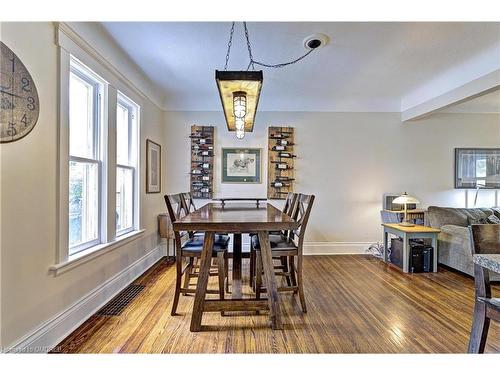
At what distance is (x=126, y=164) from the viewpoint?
3438 millimetres

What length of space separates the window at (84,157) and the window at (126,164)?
521mm

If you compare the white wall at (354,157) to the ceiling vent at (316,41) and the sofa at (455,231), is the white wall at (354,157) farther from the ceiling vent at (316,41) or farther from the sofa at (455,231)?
the ceiling vent at (316,41)

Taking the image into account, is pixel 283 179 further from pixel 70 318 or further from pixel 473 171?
pixel 70 318

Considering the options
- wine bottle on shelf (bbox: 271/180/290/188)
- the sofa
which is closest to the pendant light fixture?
wine bottle on shelf (bbox: 271/180/290/188)

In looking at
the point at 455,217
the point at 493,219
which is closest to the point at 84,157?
the point at 455,217

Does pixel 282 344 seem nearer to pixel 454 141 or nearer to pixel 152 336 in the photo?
pixel 152 336

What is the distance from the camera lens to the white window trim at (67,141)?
2.02 metres

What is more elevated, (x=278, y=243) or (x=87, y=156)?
(x=87, y=156)

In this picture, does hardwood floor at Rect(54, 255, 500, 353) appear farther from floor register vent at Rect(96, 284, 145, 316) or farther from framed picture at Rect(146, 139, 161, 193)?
framed picture at Rect(146, 139, 161, 193)

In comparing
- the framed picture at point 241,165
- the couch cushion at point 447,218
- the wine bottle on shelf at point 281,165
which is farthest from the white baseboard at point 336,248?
the framed picture at point 241,165

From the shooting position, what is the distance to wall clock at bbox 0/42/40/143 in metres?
1.52

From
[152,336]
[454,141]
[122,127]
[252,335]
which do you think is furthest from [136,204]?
[454,141]

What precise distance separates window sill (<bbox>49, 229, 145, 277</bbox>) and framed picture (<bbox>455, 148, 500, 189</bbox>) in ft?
17.3

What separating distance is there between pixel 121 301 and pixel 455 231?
13.4ft
